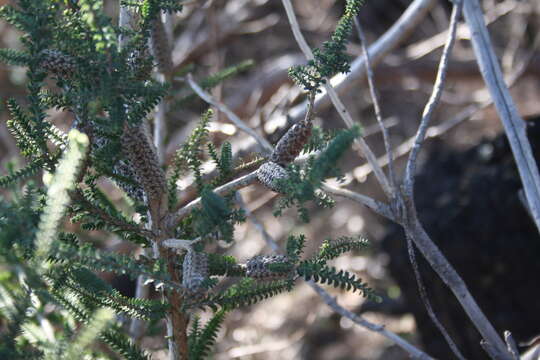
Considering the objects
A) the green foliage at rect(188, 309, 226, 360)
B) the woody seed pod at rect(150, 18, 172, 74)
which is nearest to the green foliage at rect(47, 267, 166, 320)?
the green foliage at rect(188, 309, 226, 360)

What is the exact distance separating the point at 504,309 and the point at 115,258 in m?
1.97

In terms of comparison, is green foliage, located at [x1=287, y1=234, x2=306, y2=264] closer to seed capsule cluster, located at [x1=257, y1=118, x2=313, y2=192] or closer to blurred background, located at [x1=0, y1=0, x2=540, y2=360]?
seed capsule cluster, located at [x1=257, y1=118, x2=313, y2=192]

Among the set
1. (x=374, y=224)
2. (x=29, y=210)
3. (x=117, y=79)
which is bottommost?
(x=29, y=210)

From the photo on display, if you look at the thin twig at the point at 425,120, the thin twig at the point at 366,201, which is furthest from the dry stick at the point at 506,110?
the thin twig at the point at 366,201

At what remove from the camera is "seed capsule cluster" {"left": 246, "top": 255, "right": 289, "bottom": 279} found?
3.27ft

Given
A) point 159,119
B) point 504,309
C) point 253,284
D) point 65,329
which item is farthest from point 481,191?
point 65,329

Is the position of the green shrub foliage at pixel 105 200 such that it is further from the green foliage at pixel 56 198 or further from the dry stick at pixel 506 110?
the dry stick at pixel 506 110

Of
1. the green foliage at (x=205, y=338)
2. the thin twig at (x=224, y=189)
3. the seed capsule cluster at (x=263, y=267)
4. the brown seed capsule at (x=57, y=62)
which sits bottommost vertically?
the green foliage at (x=205, y=338)

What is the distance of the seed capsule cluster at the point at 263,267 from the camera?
1.00m

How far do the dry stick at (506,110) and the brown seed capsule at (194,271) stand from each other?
30.5 inches

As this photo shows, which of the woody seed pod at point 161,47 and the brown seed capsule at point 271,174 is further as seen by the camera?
the woody seed pod at point 161,47

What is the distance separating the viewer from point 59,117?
Result: 3480mm

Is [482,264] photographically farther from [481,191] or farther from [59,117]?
[59,117]

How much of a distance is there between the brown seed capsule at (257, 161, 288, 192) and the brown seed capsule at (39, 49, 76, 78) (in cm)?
36
